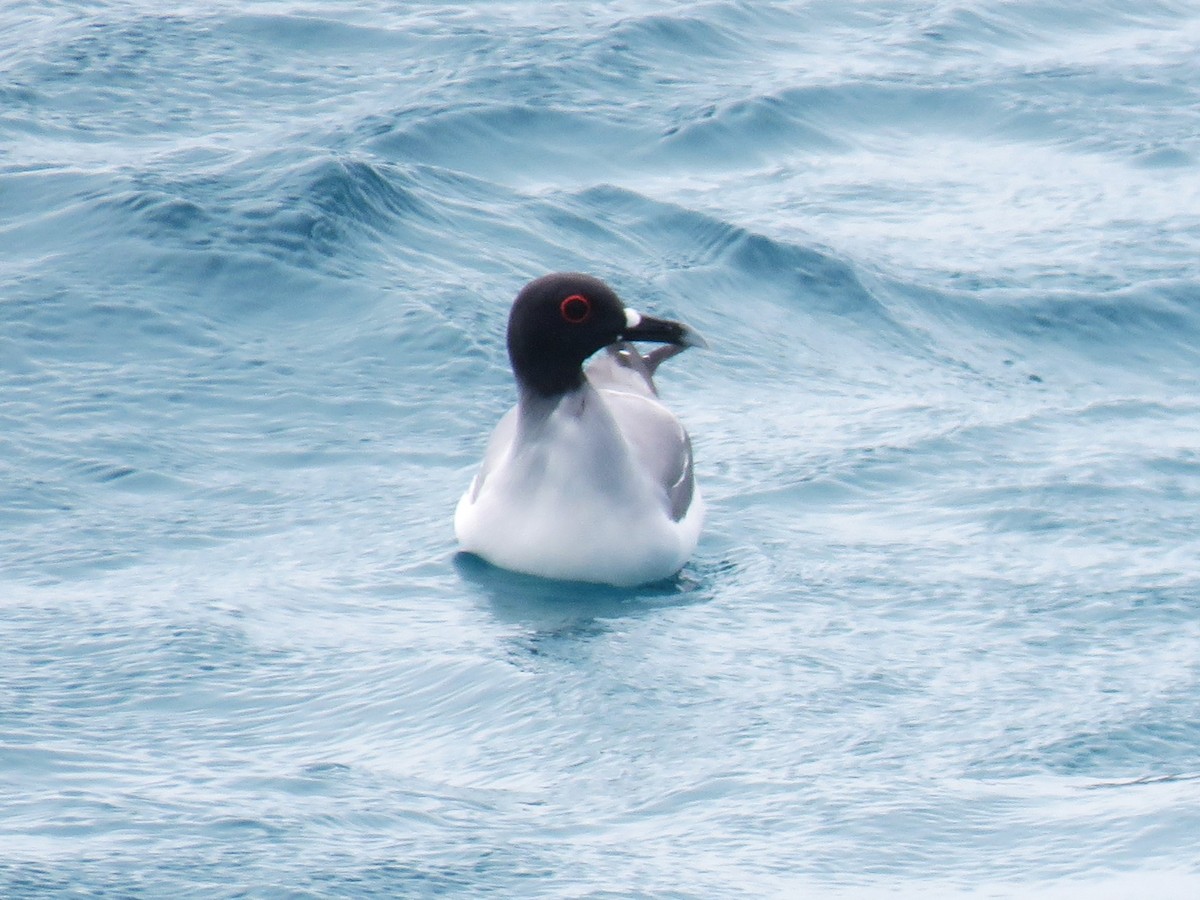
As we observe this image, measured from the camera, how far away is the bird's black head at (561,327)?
948 cm

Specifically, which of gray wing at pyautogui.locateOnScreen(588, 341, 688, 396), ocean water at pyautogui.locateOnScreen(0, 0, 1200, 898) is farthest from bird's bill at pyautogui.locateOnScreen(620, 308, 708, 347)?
ocean water at pyautogui.locateOnScreen(0, 0, 1200, 898)

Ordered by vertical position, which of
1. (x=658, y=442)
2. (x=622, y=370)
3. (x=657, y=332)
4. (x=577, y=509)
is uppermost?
(x=657, y=332)

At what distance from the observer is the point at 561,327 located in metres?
9.51

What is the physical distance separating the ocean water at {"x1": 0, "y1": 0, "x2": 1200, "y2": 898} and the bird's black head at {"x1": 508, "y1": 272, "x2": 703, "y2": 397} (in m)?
0.94

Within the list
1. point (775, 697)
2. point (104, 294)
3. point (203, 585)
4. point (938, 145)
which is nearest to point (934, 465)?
point (775, 697)

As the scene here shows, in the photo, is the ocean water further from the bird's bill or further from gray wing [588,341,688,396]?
the bird's bill

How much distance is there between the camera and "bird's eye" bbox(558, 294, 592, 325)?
9477 millimetres

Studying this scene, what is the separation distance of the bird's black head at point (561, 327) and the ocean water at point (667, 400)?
0.94 metres

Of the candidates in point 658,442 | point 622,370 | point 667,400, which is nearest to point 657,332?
point 658,442

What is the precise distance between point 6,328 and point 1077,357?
6.21m

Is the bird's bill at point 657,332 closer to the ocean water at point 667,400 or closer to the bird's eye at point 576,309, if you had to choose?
the bird's eye at point 576,309

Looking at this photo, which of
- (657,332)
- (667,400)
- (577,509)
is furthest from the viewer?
(667,400)

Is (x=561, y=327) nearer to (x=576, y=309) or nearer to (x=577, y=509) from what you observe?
(x=576, y=309)

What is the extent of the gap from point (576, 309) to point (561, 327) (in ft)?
0.33
